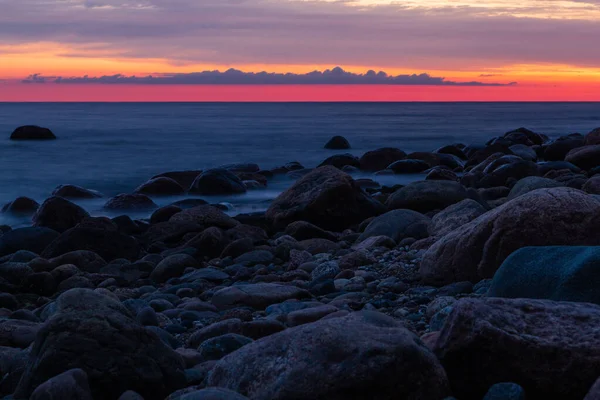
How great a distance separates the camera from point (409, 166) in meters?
20.4

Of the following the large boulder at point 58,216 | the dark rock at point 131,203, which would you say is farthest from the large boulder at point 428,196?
the dark rock at point 131,203

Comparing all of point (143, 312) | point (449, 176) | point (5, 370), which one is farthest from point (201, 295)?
point (449, 176)

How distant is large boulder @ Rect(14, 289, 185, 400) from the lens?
3.60m

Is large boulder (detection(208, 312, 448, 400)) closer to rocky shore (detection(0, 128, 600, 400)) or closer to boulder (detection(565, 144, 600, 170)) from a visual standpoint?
rocky shore (detection(0, 128, 600, 400))

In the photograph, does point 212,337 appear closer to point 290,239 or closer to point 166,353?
point 166,353

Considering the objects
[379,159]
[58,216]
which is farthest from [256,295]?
[379,159]

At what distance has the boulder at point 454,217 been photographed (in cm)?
775

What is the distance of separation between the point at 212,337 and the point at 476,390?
76.0 inches

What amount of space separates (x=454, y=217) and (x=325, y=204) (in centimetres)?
305

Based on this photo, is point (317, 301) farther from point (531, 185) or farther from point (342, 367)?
point (531, 185)

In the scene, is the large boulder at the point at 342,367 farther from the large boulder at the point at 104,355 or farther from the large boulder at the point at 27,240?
the large boulder at the point at 27,240

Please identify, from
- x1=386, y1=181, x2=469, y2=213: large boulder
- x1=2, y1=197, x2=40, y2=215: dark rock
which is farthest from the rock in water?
x1=386, y1=181, x2=469, y2=213: large boulder

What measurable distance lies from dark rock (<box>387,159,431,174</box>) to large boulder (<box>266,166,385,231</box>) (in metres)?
9.31

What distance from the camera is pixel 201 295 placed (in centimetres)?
650
